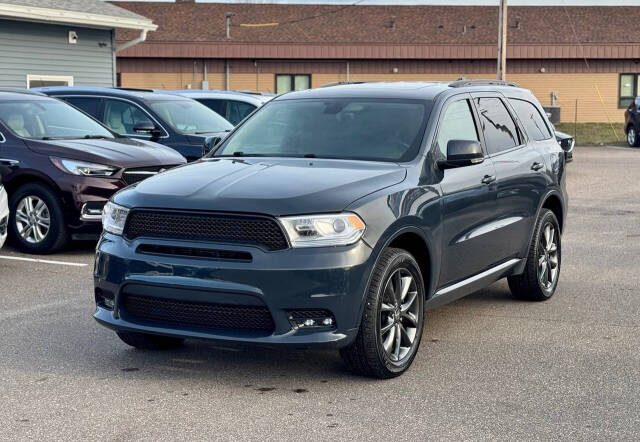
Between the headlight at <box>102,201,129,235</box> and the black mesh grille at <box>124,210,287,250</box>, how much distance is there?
0.09 m

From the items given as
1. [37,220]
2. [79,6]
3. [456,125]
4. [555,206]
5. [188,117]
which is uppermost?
[79,6]

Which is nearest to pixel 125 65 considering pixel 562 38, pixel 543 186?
pixel 562 38

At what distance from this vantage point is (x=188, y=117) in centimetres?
1485

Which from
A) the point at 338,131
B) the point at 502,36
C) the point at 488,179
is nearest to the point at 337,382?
the point at 338,131

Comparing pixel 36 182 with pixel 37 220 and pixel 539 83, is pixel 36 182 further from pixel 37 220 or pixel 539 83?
pixel 539 83

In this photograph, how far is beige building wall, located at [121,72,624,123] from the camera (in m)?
43.3

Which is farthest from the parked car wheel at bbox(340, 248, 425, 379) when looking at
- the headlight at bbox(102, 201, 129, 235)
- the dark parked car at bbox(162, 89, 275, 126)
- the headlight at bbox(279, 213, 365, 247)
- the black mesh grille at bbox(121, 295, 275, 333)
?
the dark parked car at bbox(162, 89, 275, 126)

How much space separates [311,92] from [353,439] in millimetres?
3379

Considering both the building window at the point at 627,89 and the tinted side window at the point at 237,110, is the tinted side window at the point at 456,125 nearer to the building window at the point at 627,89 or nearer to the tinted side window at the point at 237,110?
the tinted side window at the point at 237,110

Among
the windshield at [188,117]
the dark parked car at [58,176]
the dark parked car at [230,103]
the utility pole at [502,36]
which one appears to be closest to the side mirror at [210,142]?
the dark parked car at [58,176]

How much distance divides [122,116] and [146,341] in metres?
8.36

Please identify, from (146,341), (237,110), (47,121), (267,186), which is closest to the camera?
(267,186)

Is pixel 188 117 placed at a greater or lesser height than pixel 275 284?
greater

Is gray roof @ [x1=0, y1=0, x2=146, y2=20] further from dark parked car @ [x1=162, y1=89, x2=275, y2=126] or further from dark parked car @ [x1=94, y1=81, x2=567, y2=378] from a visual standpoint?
dark parked car @ [x1=94, y1=81, x2=567, y2=378]
